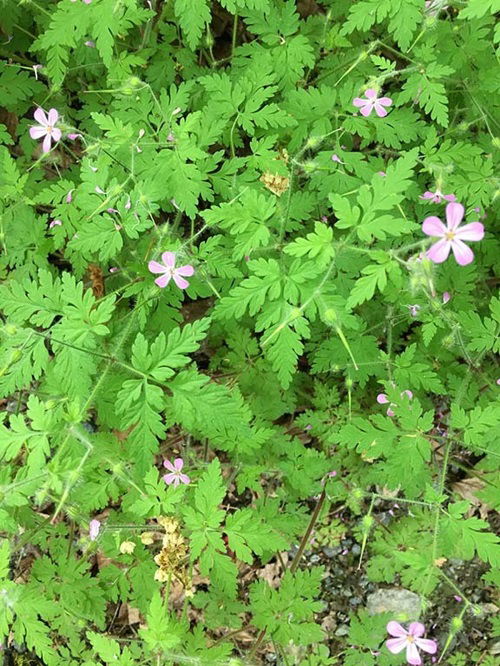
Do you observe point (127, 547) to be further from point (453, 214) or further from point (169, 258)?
point (453, 214)

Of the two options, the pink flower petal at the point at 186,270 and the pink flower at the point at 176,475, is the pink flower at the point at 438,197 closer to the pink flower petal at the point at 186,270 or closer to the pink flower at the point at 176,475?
the pink flower petal at the point at 186,270

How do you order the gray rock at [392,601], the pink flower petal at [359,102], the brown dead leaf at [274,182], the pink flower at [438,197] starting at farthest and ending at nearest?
the gray rock at [392,601]
the brown dead leaf at [274,182]
the pink flower petal at [359,102]
the pink flower at [438,197]

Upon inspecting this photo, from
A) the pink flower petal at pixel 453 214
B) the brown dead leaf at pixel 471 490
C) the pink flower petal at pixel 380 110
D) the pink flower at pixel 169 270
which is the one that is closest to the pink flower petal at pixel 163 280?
the pink flower at pixel 169 270

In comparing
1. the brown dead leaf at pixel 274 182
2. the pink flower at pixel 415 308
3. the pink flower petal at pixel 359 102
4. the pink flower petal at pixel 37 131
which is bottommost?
the pink flower at pixel 415 308

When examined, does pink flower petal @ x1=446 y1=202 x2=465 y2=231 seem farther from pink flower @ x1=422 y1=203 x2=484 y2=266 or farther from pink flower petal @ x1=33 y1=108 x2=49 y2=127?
pink flower petal @ x1=33 y1=108 x2=49 y2=127

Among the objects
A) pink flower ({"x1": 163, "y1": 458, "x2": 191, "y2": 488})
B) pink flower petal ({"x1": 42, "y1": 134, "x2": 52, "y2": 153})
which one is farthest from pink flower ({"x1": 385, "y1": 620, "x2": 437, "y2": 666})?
pink flower petal ({"x1": 42, "y1": 134, "x2": 52, "y2": 153})

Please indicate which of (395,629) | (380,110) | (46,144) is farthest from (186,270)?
(395,629)
